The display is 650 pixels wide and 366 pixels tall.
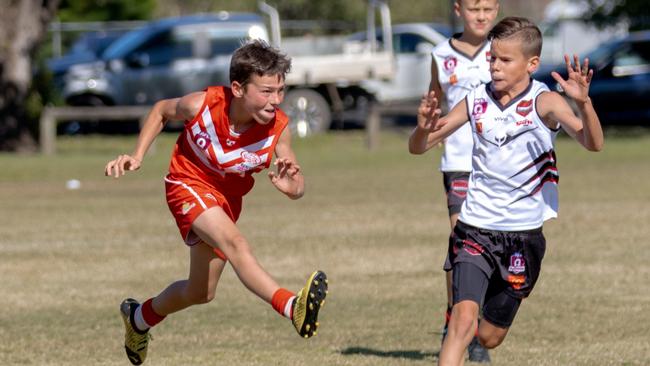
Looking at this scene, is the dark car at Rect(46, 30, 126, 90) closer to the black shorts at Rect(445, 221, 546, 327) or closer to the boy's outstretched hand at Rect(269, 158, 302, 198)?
the boy's outstretched hand at Rect(269, 158, 302, 198)

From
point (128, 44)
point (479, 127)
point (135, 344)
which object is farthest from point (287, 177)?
point (128, 44)

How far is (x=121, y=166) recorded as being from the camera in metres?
6.55

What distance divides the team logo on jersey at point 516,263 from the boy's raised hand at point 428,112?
720 mm

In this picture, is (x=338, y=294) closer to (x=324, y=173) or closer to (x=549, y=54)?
(x=324, y=173)

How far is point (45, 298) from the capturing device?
10125 mm

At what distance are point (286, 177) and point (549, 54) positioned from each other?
31.9 m

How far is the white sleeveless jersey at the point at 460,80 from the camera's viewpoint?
7934 millimetres

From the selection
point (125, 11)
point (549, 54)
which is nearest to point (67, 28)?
point (125, 11)

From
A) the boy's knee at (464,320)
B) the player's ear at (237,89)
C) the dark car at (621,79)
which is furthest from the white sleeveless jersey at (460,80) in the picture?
the dark car at (621,79)

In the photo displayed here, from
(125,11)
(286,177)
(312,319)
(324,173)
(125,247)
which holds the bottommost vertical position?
(125,11)

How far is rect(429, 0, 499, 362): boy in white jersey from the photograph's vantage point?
7.86 m

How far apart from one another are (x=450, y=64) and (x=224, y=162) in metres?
1.79

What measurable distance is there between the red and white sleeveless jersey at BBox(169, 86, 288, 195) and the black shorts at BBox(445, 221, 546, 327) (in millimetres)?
1118

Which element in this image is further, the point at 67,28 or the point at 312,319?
the point at 67,28
